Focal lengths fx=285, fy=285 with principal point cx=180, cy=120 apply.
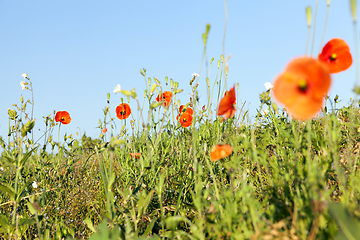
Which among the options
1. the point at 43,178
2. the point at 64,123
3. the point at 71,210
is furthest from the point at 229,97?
the point at 64,123

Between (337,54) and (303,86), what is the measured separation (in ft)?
1.97

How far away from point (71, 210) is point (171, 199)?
84 cm

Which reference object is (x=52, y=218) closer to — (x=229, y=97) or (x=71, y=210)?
(x=71, y=210)

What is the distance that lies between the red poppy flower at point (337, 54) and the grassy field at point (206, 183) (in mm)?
27

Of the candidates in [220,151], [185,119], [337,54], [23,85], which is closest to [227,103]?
[220,151]

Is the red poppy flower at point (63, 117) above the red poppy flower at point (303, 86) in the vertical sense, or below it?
above

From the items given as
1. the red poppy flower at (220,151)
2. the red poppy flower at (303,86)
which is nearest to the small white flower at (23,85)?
the red poppy flower at (220,151)

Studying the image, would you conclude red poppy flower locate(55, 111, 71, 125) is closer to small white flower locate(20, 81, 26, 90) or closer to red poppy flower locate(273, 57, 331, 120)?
small white flower locate(20, 81, 26, 90)

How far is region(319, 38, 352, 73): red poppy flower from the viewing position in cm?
154

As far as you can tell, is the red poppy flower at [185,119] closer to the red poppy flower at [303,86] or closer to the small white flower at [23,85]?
the red poppy flower at [303,86]

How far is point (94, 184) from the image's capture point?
2818 millimetres

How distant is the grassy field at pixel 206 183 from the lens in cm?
113

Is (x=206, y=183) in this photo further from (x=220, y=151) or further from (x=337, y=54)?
(x=337, y=54)

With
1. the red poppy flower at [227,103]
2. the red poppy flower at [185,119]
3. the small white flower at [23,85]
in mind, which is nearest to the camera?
the red poppy flower at [227,103]
